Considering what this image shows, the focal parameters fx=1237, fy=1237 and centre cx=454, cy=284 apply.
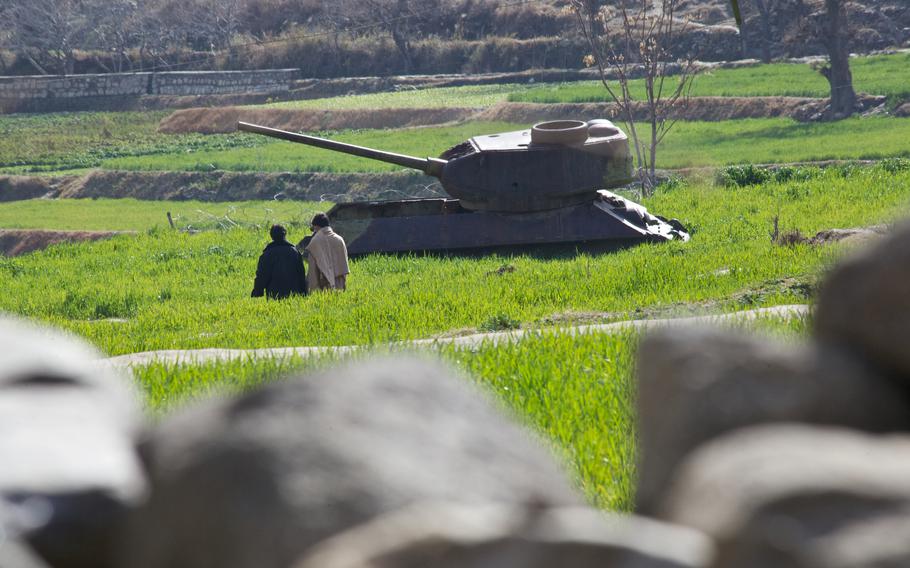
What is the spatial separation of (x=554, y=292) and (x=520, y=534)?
1117 centimetres

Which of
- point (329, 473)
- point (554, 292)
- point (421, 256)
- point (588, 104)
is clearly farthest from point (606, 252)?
point (588, 104)

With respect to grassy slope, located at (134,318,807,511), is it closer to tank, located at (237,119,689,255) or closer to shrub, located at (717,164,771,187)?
tank, located at (237,119,689,255)

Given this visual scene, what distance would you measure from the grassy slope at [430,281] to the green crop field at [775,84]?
2329cm

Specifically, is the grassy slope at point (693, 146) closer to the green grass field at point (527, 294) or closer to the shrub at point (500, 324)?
the green grass field at point (527, 294)

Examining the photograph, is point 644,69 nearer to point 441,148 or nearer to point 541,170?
point 441,148

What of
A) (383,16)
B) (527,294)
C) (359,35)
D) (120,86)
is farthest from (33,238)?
(383,16)

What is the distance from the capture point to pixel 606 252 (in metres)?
18.0

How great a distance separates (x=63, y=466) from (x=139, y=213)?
39957mm

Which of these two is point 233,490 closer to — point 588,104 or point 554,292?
point 554,292

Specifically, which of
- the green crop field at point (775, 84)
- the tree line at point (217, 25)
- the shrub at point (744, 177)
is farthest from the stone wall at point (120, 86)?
the shrub at point (744, 177)

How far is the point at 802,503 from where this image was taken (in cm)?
163

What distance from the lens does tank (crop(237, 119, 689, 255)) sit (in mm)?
18000

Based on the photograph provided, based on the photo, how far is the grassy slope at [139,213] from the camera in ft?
121

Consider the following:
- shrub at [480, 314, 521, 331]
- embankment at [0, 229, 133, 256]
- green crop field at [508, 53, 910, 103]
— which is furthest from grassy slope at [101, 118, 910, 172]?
shrub at [480, 314, 521, 331]
